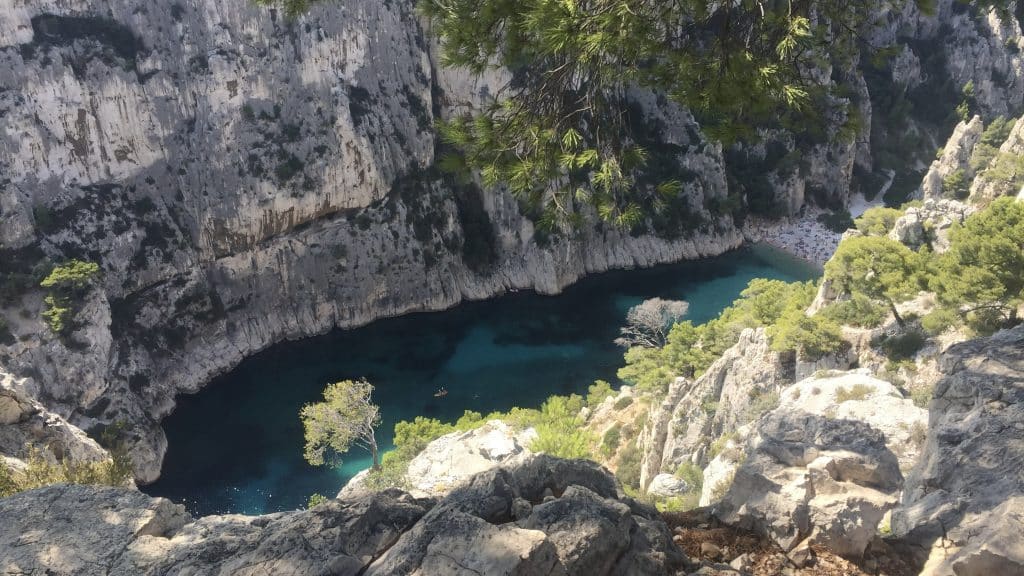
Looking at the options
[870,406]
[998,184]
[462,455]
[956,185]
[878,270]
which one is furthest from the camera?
[956,185]

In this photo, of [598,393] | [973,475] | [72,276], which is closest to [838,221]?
[598,393]

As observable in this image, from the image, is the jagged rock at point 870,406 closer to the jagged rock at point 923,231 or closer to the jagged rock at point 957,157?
the jagged rock at point 923,231

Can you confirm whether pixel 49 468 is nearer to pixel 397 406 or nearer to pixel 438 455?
pixel 438 455

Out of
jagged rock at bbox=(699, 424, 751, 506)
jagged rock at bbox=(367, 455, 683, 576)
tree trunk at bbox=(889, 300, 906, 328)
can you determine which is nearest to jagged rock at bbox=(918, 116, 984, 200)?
tree trunk at bbox=(889, 300, 906, 328)

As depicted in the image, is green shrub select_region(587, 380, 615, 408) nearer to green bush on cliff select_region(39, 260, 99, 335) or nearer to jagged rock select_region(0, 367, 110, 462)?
jagged rock select_region(0, 367, 110, 462)

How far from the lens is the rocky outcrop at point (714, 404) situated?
13.3 metres

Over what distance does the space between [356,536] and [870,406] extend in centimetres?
743

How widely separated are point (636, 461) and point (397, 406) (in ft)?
39.8

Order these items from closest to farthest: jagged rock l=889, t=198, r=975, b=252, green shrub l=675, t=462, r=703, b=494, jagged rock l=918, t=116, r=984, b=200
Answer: green shrub l=675, t=462, r=703, b=494
jagged rock l=889, t=198, r=975, b=252
jagged rock l=918, t=116, r=984, b=200

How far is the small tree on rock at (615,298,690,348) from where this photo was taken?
89.9 feet

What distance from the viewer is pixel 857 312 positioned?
1376cm

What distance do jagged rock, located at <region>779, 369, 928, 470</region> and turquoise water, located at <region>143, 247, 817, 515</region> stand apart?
16264mm

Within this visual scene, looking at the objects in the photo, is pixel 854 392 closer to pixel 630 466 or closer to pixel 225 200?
pixel 630 466

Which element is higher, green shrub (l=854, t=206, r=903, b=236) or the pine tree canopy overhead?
the pine tree canopy overhead
